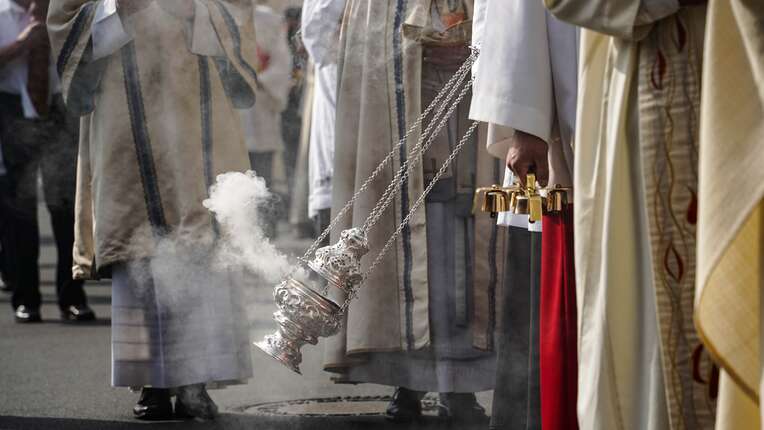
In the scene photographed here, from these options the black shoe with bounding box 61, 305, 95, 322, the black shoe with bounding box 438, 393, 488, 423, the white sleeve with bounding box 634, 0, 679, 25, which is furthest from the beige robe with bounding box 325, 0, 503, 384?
the black shoe with bounding box 61, 305, 95, 322

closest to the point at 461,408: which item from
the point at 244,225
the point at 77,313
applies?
the point at 244,225

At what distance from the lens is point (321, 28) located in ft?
18.1

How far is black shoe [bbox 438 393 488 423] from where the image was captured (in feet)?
17.6

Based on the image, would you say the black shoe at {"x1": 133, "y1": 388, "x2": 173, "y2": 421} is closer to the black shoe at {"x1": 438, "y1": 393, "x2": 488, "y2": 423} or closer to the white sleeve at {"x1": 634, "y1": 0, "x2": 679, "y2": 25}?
the black shoe at {"x1": 438, "y1": 393, "x2": 488, "y2": 423}

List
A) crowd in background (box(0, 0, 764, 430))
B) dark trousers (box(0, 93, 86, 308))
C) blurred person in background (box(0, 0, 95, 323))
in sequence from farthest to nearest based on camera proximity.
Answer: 1. dark trousers (box(0, 93, 86, 308))
2. blurred person in background (box(0, 0, 95, 323))
3. crowd in background (box(0, 0, 764, 430))

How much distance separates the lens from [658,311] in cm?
307

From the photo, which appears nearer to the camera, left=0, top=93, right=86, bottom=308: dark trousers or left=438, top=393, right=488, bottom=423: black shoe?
left=438, top=393, right=488, bottom=423: black shoe

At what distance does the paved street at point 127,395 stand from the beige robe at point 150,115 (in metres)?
0.48

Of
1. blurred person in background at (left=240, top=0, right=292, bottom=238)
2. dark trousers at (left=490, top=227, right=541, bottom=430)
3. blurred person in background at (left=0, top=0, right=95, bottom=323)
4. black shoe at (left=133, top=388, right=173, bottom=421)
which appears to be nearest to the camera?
dark trousers at (left=490, top=227, right=541, bottom=430)

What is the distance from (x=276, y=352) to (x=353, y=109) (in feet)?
5.39

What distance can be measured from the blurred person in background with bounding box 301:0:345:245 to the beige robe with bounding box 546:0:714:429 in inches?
92.4

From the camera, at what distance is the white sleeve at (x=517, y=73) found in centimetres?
365

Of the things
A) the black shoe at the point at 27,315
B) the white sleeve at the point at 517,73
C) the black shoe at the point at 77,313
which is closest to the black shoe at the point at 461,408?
the white sleeve at the point at 517,73

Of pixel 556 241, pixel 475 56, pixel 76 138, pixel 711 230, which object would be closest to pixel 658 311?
pixel 711 230
